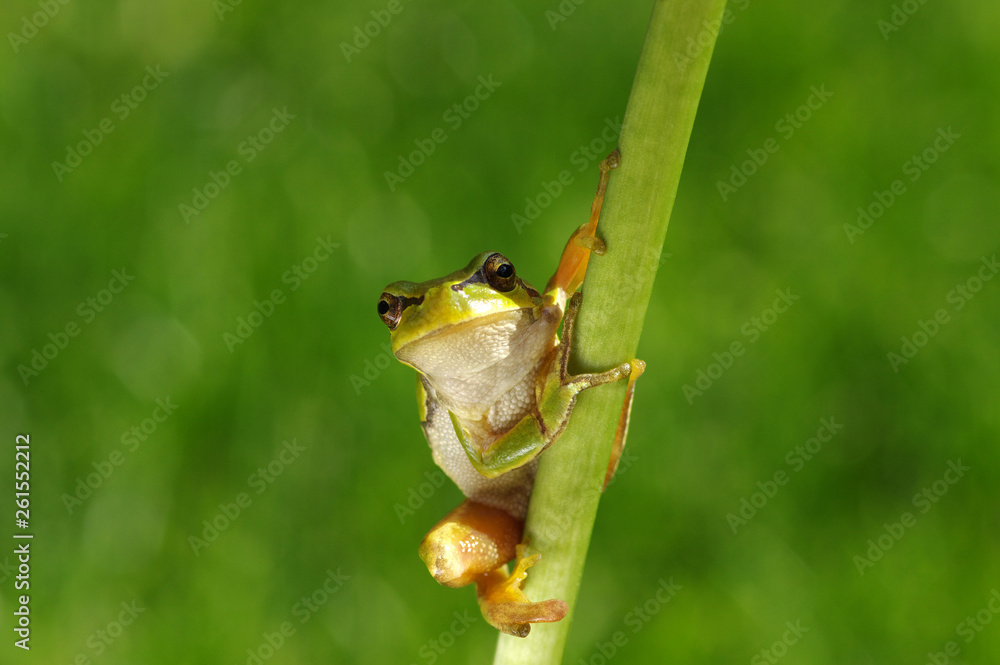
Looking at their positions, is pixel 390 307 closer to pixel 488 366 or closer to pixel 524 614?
pixel 488 366

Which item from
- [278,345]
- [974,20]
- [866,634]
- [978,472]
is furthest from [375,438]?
[974,20]

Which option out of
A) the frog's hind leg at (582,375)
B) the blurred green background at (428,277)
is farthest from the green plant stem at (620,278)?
the blurred green background at (428,277)

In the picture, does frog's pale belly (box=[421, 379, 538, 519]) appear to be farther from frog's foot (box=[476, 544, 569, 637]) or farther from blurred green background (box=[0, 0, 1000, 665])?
blurred green background (box=[0, 0, 1000, 665])

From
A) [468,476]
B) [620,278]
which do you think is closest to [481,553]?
[468,476]

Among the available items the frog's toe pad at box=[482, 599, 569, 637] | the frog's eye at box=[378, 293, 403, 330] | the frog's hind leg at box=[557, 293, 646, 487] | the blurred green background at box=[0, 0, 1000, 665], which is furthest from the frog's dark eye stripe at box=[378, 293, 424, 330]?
the blurred green background at box=[0, 0, 1000, 665]

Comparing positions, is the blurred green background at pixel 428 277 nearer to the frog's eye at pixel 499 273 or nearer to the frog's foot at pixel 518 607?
the frog's eye at pixel 499 273
